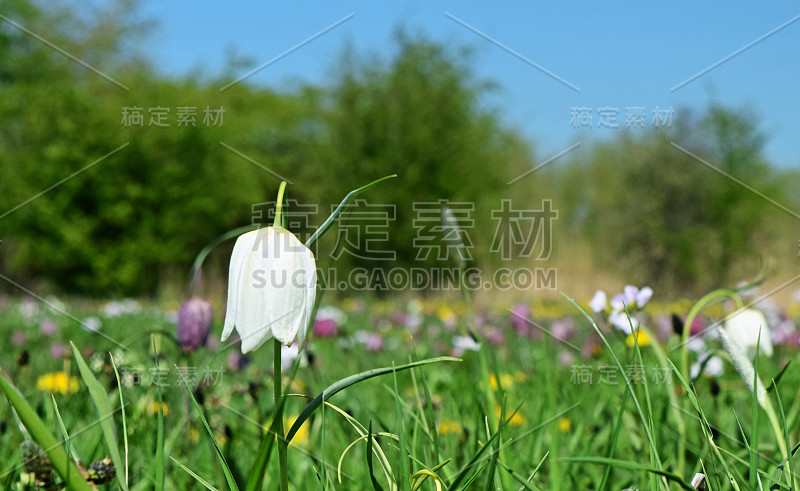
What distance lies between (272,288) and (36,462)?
0.29 m

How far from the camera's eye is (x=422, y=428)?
1.14 m

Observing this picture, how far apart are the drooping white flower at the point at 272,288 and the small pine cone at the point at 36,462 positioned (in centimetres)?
21

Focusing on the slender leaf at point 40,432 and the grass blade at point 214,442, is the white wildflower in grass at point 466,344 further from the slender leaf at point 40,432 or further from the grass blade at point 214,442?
the slender leaf at point 40,432

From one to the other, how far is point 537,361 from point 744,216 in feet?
30.6

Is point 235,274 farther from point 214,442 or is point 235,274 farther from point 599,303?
point 599,303

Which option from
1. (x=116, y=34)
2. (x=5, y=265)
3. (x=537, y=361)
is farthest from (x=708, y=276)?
(x=116, y=34)

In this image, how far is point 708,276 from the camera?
34.7ft

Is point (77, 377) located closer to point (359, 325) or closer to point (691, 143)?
point (359, 325)

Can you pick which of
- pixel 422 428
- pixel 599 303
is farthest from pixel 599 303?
pixel 422 428

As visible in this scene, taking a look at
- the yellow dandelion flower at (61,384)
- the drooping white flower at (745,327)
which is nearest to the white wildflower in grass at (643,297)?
→ the drooping white flower at (745,327)

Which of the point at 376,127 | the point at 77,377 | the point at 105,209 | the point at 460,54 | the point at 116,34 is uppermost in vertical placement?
the point at 116,34

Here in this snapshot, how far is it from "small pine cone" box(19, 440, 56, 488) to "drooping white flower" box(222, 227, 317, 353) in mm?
211

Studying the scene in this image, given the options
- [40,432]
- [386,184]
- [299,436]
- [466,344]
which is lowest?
[299,436]

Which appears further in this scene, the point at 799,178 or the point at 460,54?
the point at 799,178
